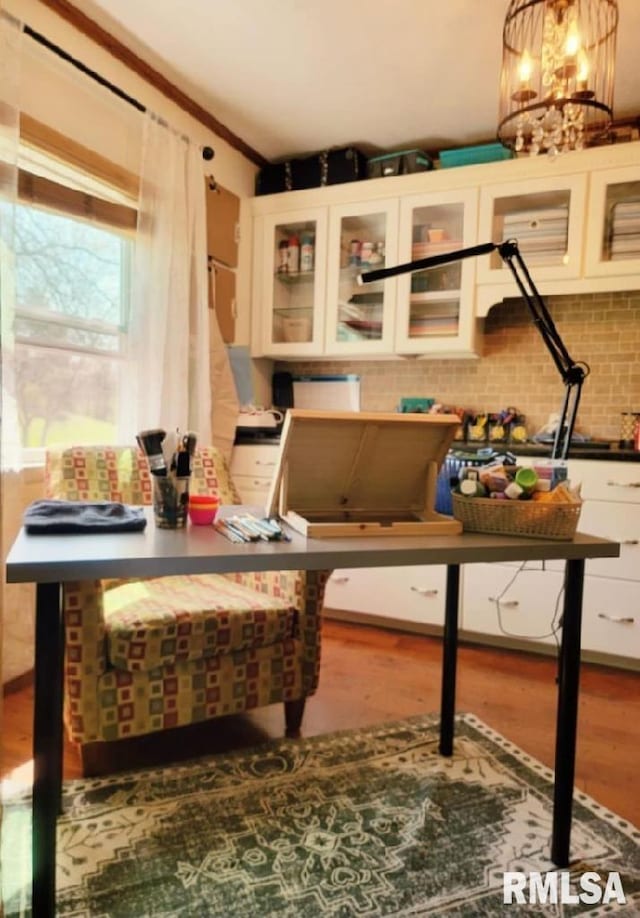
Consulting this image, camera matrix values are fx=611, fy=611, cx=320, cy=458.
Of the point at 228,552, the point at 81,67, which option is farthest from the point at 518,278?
the point at 81,67

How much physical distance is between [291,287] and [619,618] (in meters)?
2.28

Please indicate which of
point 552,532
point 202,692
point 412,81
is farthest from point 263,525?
point 412,81

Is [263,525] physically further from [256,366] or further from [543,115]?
[256,366]

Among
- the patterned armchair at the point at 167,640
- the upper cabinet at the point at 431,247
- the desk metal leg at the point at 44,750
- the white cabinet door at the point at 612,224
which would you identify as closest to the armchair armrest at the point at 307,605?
the patterned armchair at the point at 167,640

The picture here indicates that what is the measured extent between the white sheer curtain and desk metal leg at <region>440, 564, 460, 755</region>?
141 cm

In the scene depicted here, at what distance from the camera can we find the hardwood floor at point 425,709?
1704 millimetres

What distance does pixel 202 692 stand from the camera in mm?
1666

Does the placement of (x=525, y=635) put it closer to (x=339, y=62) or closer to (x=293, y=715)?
(x=293, y=715)

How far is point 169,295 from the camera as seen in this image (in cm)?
255

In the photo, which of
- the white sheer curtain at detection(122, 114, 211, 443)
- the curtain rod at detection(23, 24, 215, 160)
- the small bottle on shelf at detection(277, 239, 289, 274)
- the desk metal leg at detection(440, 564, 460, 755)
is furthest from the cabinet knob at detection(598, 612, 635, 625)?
the curtain rod at detection(23, 24, 215, 160)

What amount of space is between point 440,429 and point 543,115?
1.19 meters

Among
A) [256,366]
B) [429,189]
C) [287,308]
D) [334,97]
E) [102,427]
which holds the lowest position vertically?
[102,427]

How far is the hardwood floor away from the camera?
1.70 m

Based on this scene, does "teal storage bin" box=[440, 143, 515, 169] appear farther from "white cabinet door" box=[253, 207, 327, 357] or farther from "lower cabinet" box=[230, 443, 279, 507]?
"lower cabinet" box=[230, 443, 279, 507]
